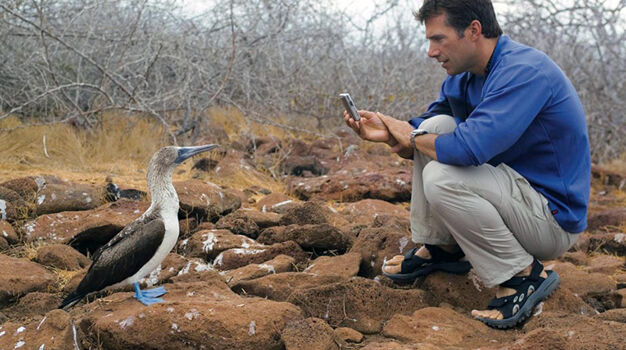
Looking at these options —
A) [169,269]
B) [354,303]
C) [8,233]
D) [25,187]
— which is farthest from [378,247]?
[25,187]

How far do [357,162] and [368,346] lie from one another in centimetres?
460

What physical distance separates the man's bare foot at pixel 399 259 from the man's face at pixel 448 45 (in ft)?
2.85

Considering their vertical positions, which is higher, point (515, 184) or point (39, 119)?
point (515, 184)

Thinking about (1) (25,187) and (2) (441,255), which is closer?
(2) (441,255)

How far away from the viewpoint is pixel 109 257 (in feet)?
10.6

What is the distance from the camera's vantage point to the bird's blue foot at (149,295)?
3.02 metres

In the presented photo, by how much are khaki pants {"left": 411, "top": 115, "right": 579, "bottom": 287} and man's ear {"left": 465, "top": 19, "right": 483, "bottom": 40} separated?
54 centimetres

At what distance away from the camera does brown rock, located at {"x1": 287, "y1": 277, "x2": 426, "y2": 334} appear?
10.3ft

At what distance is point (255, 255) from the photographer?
4023mm

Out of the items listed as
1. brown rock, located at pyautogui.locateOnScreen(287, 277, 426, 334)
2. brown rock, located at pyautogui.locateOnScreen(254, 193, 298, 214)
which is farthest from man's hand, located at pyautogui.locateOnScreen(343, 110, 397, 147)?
brown rock, located at pyautogui.locateOnScreen(254, 193, 298, 214)

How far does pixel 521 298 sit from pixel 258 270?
1320 mm

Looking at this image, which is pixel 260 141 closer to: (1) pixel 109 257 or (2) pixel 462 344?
(1) pixel 109 257

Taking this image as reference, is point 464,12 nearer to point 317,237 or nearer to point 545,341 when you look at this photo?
point 545,341

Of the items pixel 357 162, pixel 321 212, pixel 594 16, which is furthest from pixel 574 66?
pixel 321 212
